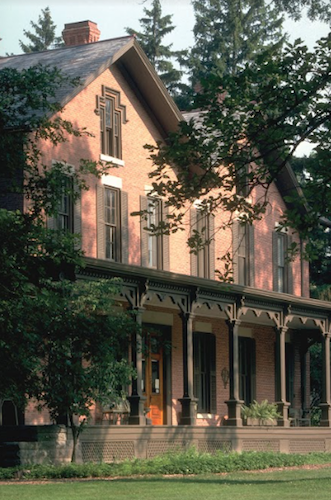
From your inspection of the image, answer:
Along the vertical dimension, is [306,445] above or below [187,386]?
below

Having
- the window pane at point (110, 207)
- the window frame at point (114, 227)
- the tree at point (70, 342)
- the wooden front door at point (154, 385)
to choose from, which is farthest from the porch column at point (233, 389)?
the tree at point (70, 342)

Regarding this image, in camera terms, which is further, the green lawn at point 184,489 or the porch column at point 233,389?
the porch column at point 233,389

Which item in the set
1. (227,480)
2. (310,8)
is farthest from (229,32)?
(227,480)

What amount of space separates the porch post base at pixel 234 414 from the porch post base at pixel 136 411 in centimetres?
407

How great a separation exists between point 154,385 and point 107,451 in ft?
20.7

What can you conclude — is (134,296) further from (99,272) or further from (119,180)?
(119,180)

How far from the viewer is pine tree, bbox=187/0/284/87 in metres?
55.5

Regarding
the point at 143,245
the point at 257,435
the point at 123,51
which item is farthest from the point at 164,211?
the point at 257,435

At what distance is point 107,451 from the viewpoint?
24672 millimetres

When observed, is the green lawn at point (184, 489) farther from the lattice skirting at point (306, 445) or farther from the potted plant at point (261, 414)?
the lattice skirting at point (306, 445)

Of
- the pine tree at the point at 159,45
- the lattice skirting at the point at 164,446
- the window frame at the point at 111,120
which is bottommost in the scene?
the lattice skirting at the point at 164,446

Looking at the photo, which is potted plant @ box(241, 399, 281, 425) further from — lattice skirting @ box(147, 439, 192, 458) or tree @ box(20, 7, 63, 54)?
tree @ box(20, 7, 63, 54)

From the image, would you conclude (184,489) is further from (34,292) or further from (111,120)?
(111,120)

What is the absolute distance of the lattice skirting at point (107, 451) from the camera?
2403 cm
